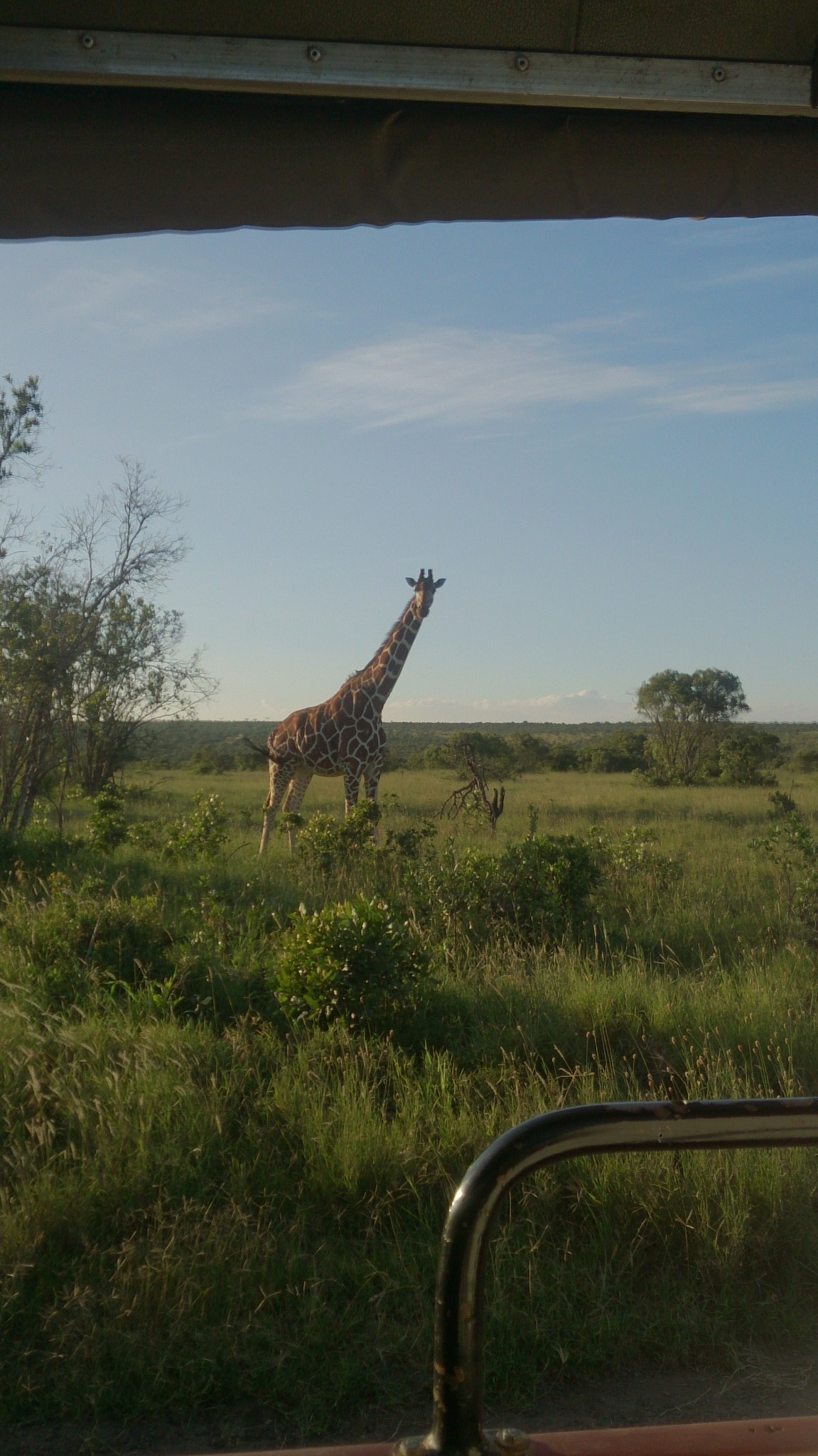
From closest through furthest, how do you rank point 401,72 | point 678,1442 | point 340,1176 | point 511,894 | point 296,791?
point 678,1442
point 401,72
point 340,1176
point 511,894
point 296,791

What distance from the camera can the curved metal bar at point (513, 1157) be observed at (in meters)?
0.92

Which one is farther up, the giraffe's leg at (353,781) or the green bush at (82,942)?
the giraffe's leg at (353,781)

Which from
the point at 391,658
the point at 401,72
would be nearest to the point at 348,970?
the point at 401,72

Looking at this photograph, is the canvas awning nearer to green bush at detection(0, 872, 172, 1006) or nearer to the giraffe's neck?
green bush at detection(0, 872, 172, 1006)

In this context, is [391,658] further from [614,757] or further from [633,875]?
[614,757]

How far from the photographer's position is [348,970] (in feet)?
11.9

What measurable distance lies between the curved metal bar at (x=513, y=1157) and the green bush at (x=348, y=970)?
101 inches

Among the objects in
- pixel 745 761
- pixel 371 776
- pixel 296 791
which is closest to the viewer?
pixel 371 776

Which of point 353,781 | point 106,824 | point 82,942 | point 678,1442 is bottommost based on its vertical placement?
point 82,942

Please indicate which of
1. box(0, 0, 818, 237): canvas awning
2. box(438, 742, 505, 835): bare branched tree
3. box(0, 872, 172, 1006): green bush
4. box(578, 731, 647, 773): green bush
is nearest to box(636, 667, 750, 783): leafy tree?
box(578, 731, 647, 773): green bush

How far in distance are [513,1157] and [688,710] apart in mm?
28246

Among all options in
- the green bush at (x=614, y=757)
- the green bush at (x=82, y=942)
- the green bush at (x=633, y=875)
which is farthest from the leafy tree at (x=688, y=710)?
the green bush at (x=82, y=942)

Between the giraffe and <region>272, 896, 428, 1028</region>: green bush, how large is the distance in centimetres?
684

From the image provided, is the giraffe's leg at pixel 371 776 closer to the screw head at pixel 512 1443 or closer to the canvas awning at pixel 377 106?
the canvas awning at pixel 377 106
